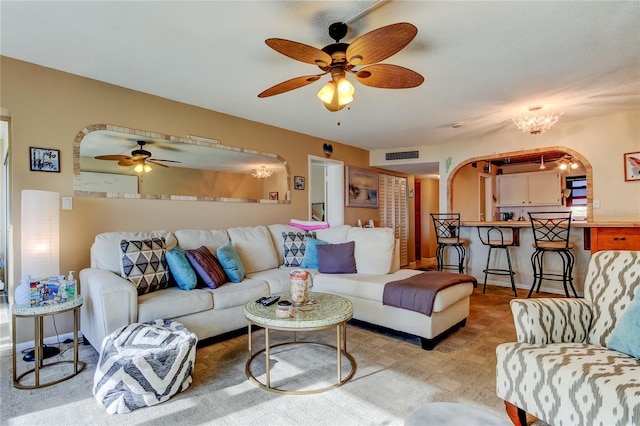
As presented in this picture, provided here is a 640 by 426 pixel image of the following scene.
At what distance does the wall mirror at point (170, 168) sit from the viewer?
3.07 metres

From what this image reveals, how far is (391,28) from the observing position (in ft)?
5.55

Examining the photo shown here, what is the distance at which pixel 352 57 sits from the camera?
2051 mm

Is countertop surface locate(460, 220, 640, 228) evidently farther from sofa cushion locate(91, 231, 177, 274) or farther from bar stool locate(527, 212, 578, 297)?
sofa cushion locate(91, 231, 177, 274)

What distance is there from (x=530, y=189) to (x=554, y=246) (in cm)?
379

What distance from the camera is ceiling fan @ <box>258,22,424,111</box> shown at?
1796mm

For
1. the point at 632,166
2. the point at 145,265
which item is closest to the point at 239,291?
the point at 145,265

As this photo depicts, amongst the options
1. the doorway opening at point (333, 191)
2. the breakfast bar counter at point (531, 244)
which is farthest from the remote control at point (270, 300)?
the breakfast bar counter at point (531, 244)

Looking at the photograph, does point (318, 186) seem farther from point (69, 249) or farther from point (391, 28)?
point (391, 28)

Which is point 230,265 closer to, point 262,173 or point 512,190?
point 262,173

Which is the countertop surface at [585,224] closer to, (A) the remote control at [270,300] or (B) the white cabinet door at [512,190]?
(B) the white cabinet door at [512,190]

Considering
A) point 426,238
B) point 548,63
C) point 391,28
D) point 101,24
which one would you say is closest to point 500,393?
point 391,28

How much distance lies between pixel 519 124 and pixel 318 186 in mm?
3759

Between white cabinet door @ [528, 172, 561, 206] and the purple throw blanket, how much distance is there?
537cm

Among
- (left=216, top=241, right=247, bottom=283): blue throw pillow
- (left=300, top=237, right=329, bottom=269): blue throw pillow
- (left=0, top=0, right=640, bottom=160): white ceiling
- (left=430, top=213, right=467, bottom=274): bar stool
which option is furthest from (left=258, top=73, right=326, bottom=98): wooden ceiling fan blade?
(left=430, top=213, right=467, bottom=274): bar stool
